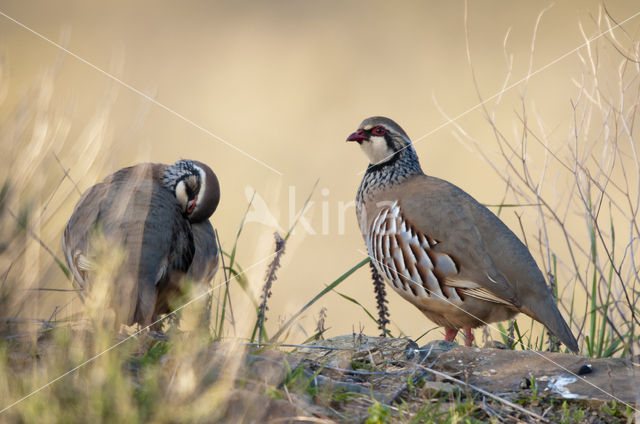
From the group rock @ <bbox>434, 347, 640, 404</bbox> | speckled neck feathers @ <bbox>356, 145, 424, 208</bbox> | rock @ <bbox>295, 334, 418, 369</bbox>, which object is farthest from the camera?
speckled neck feathers @ <bbox>356, 145, 424, 208</bbox>

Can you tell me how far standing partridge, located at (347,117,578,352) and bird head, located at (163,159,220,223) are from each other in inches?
45.6

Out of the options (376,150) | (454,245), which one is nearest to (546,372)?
(454,245)

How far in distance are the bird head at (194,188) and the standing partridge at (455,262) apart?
1.16 meters

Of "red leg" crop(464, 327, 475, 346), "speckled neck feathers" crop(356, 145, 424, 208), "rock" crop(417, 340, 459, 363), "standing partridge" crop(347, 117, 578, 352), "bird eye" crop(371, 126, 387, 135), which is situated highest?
"bird eye" crop(371, 126, 387, 135)

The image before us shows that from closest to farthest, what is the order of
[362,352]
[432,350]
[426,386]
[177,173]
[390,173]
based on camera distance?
1. [426,386]
2. [362,352]
3. [432,350]
4. [177,173]
5. [390,173]

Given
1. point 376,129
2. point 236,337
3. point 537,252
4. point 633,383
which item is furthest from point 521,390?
point 376,129

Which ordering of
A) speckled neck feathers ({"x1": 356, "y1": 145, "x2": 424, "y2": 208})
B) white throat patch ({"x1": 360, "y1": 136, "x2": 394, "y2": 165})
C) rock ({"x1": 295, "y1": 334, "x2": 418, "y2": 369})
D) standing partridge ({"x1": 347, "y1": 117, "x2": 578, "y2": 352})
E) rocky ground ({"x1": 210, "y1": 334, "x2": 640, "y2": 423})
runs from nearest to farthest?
1. rocky ground ({"x1": 210, "y1": 334, "x2": 640, "y2": 423})
2. rock ({"x1": 295, "y1": 334, "x2": 418, "y2": 369})
3. standing partridge ({"x1": 347, "y1": 117, "x2": 578, "y2": 352})
4. speckled neck feathers ({"x1": 356, "y1": 145, "x2": 424, "y2": 208})
5. white throat patch ({"x1": 360, "y1": 136, "x2": 394, "y2": 165})

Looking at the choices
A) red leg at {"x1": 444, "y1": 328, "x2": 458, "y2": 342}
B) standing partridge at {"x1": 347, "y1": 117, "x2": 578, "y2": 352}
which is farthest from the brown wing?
red leg at {"x1": 444, "y1": 328, "x2": 458, "y2": 342}

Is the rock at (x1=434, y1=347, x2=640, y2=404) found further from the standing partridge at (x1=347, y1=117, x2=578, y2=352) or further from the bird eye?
the bird eye

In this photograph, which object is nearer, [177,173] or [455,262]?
[455,262]

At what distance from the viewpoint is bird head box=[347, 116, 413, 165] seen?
570 cm

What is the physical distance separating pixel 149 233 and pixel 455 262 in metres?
1.96

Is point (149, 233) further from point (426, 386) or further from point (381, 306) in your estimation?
point (426, 386)

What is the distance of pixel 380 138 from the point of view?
5.75 metres
